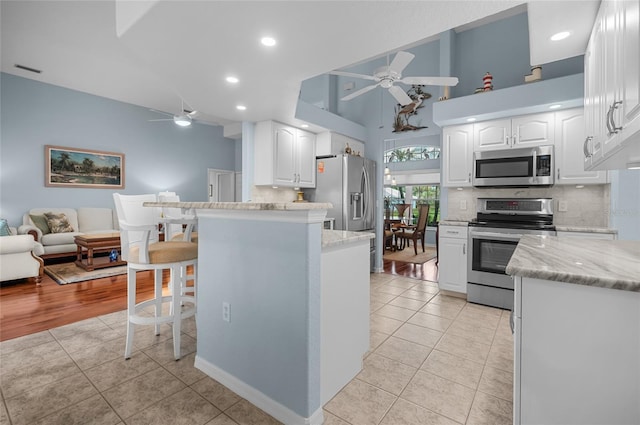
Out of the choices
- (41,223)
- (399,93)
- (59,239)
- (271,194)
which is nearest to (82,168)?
(41,223)

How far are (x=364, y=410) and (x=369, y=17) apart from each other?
227 centimetres

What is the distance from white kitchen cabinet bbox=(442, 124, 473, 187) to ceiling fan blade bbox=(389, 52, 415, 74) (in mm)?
1486

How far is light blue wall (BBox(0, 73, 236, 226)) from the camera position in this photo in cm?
520

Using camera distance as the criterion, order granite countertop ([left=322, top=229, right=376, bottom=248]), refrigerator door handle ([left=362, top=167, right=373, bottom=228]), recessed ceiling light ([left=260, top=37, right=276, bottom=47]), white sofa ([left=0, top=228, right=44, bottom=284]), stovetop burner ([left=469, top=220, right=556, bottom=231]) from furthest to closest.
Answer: refrigerator door handle ([left=362, top=167, right=373, bottom=228]), white sofa ([left=0, top=228, right=44, bottom=284]), stovetop burner ([left=469, top=220, right=556, bottom=231]), recessed ceiling light ([left=260, top=37, right=276, bottom=47]), granite countertop ([left=322, top=229, right=376, bottom=248])

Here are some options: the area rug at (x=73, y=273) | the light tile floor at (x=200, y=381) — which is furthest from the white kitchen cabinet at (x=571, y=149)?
the area rug at (x=73, y=273)

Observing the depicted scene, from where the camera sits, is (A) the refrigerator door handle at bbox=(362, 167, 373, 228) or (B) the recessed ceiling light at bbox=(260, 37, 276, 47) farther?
(A) the refrigerator door handle at bbox=(362, 167, 373, 228)

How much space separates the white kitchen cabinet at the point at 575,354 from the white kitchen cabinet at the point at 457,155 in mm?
3045

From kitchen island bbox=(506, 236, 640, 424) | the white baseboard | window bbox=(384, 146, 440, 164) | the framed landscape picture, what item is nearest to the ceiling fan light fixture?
the framed landscape picture

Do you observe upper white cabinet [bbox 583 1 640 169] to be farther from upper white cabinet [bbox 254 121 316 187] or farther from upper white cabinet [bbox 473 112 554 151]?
upper white cabinet [bbox 254 121 316 187]

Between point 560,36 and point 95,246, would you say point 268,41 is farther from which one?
point 95,246

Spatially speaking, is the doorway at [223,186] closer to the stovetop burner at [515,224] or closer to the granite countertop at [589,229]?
the stovetop burner at [515,224]

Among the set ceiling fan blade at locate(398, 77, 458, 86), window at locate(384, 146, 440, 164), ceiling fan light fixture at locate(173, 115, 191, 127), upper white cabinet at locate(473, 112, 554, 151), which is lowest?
upper white cabinet at locate(473, 112, 554, 151)

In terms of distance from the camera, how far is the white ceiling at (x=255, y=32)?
1701 millimetres

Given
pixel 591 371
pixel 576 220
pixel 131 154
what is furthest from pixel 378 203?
pixel 131 154
